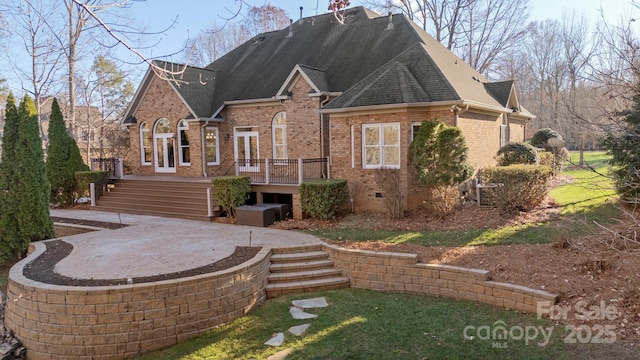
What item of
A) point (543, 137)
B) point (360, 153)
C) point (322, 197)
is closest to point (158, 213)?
point (322, 197)

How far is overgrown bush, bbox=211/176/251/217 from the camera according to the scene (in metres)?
13.8

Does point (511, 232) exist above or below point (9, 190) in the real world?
below

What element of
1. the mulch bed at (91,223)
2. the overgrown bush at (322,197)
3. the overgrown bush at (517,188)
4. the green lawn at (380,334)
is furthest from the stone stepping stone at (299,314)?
the mulch bed at (91,223)

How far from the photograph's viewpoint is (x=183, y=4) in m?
6.73

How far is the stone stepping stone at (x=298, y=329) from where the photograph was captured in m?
6.56

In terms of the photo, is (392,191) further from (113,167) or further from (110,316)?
(113,167)

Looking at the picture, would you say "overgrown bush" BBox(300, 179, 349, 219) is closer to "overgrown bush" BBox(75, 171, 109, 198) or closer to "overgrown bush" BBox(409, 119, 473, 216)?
"overgrown bush" BBox(409, 119, 473, 216)

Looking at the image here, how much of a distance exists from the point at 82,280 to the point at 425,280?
642 cm

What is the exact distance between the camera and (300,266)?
355 inches

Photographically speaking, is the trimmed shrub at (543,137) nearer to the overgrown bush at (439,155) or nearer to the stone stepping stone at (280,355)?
the overgrown bush at (439,155)

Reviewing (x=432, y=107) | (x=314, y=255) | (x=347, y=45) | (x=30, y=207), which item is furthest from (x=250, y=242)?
(x=347, y=45)

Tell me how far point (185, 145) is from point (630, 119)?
17.2 meters

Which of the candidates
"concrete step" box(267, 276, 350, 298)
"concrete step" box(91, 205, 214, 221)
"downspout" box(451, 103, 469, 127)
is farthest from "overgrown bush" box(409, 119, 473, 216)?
"concrete step" box(91, 205, 214, 221)

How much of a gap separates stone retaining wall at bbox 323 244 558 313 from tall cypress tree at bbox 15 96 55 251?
788 centimetres
